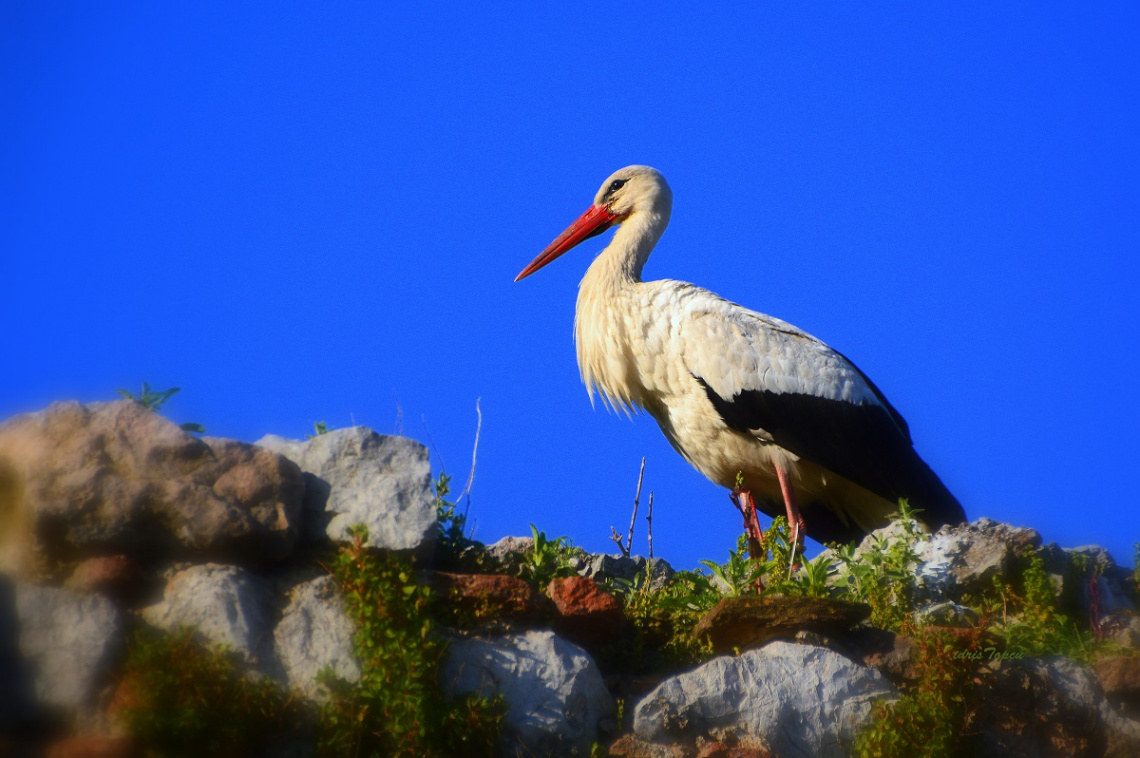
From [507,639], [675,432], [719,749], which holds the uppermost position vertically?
[675,432]

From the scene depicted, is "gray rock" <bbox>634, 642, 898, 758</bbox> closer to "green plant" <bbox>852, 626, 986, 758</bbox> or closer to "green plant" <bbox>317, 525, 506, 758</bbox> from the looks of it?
"green plant" <bbox>852, 626, 986, 758</bbox>

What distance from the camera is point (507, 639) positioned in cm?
444

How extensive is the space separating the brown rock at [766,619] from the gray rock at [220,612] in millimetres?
1755

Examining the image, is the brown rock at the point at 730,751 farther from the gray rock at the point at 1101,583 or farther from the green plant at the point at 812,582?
the gray rock at the point at 1101,583

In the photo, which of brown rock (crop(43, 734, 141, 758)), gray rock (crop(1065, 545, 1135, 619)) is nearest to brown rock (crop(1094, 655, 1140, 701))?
gray rock (crop(1065, 545, 1135, 619))

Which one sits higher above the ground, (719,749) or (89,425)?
(89,425)

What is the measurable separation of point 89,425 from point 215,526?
0.62 metres

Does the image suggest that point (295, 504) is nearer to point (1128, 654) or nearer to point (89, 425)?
point (89, 425)

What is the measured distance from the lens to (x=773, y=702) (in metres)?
4.42

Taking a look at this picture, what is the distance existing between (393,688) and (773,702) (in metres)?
1.46

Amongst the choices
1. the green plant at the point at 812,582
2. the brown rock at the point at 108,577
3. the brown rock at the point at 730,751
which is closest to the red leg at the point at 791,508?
the green plant at the point at 812,582

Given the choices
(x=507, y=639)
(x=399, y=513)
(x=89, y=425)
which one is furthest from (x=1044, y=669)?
(x=89, y=425)

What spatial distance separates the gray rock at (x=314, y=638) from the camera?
3.96 meters

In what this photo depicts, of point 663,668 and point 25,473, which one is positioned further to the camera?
point 663,668
